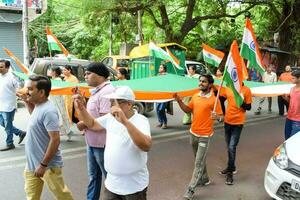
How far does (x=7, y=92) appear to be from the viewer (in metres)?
7.88

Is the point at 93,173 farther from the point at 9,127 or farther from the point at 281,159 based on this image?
the point at 9,127

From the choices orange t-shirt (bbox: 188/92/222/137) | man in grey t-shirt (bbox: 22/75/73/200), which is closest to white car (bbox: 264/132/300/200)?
orange t-shirt (bbox: 188/92/222/137)

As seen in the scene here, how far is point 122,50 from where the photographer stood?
861 inches

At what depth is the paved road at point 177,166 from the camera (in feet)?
18.9

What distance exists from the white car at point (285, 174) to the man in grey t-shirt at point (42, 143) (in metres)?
2.55

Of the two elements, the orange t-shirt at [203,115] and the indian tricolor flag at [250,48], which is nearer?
the orange t-shirt at [203,115]

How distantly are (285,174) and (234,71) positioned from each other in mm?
1627

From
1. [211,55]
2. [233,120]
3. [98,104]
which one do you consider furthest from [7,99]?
[211,55]

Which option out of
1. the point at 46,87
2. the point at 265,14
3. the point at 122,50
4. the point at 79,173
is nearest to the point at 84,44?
the point at 122,50

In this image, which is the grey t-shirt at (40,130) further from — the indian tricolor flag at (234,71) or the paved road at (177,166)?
the indian tricolor flag at (234,71)

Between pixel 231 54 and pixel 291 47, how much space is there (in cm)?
1885

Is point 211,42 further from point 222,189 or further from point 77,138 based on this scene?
point 222,189

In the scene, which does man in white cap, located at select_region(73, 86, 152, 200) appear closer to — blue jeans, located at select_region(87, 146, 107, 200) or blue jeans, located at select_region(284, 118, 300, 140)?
blue jeans, located at select_region(87, 146, 107, 200)

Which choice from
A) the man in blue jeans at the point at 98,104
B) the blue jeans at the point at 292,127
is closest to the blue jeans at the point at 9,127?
the man in blue jeans at the point at 98,104
